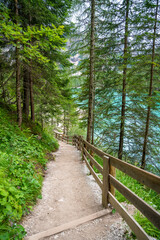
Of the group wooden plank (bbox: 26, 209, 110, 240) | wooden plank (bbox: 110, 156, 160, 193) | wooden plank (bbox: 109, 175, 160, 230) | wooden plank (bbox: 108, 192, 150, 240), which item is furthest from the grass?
wooden plank (bbox: 110, 156, 160, 193)

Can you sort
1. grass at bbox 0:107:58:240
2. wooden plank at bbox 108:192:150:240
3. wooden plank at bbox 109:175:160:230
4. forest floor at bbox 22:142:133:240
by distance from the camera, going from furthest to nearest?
1. forest floor at bbox 22:142:133:240
2. grass at bbox 0:107:58:240
3. wooden plank at bbox 108:192:150:240
4. wooden plank at bbox 109:175:160:230

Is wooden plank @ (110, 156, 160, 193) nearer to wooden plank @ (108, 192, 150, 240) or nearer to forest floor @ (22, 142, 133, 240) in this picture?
wooden plank @ (108, 192, 150, 240)

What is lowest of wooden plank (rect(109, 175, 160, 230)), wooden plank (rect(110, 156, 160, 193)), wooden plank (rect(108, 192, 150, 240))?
wooden plank (rect(108, 192, 150, 240))

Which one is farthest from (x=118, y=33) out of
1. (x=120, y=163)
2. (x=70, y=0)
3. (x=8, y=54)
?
(x=120, y=163)

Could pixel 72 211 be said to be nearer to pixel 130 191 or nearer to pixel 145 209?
pixel 130 191

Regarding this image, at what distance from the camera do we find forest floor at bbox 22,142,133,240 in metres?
2.25

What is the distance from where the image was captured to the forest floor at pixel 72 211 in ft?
7.39

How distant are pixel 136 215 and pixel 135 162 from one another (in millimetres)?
7385

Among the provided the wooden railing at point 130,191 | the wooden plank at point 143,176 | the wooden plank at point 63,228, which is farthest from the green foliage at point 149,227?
the wooden plank at point 143,176

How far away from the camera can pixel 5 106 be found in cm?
809

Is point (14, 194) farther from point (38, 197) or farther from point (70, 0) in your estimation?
point (70, 0)

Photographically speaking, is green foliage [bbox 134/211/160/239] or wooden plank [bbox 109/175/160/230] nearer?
wooden plank [bbox 109/175/160/230]

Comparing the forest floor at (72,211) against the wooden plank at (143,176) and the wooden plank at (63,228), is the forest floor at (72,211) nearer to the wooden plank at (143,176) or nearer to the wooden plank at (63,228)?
the wooden plank at (63,228)

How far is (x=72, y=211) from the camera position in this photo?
303cm
